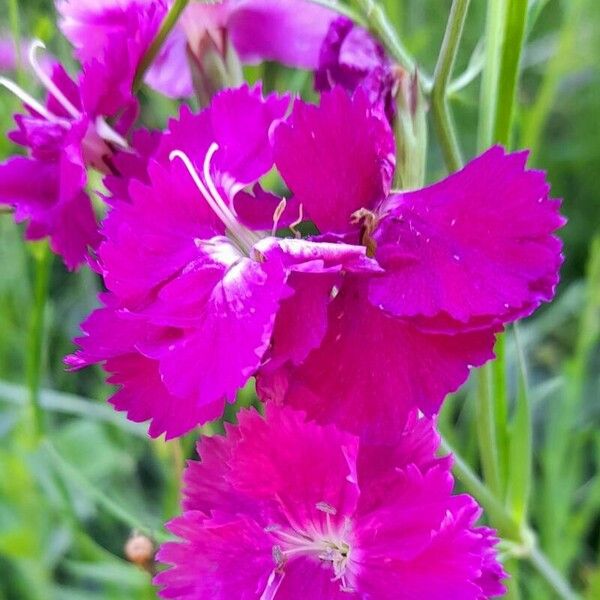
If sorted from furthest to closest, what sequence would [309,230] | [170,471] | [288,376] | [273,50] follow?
[170,471] < [309,230] < [273,50] < [288,376]

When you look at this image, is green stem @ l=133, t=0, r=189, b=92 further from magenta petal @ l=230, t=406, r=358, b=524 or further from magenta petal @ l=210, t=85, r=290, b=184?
magenta petal @ l=230, t=406, r=358, b=524

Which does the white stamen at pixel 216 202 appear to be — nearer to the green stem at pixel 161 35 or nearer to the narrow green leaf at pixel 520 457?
the green stem at pixel 161 35

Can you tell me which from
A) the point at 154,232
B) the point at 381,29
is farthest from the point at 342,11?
the point at 154,232

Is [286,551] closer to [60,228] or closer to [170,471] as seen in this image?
[60,228]

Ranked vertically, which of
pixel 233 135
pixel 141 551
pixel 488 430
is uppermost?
pixel 233 135

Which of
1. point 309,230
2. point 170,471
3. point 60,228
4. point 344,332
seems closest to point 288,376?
point 344,332

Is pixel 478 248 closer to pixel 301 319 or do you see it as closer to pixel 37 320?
pixel 301 319
